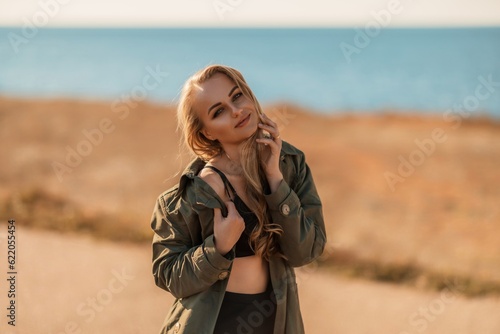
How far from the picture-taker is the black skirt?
2271 mm

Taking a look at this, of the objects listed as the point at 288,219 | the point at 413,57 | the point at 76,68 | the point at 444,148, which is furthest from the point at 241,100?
the point at 413,57

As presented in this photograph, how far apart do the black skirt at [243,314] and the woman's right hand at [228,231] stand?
0.74ft

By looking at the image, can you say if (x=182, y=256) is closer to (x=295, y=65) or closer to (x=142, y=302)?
(x=142, y=302)

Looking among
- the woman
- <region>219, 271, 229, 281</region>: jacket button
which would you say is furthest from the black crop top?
<region>219, 271, 229, 281</region>: jacket button

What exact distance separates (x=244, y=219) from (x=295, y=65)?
37.0m

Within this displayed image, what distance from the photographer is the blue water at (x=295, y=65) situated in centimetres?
2820

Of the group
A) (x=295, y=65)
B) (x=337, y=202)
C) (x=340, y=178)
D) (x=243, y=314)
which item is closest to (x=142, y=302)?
(x=243, y=314)

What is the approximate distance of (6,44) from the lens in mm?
36125

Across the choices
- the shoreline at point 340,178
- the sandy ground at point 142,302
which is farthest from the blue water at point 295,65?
the sandy ground at point 142,302

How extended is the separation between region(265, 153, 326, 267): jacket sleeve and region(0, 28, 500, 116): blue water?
52.5 feet

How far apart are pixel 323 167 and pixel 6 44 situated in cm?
3188

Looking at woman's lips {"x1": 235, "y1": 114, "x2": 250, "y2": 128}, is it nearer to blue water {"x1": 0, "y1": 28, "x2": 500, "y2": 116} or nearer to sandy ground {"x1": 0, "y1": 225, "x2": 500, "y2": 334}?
sandy ground {"x1": 0, "y1": 225, "x2": 500, "y2": 334}

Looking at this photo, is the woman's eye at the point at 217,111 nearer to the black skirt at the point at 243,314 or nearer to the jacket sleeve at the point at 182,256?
the jacket sleeve at the point at 182,256

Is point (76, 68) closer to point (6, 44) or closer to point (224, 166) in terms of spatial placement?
point (6, 44)
